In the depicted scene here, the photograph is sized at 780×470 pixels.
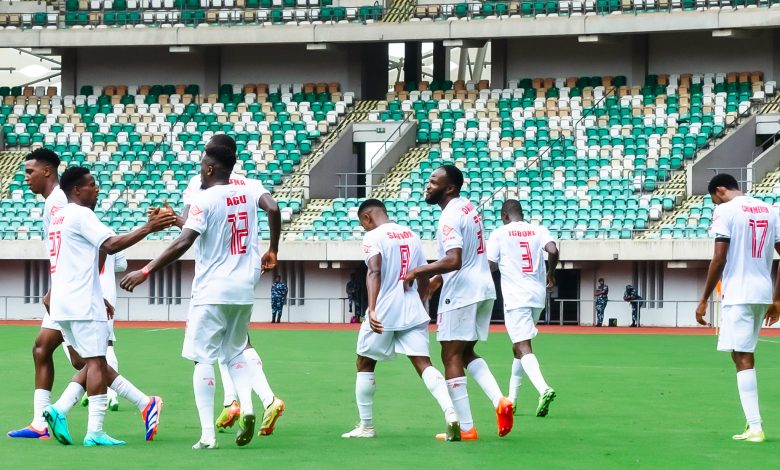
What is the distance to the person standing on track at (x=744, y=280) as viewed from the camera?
12.2 metres

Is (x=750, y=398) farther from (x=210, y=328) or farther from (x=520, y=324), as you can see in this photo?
(x=210, y=328)

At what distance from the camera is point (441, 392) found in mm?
12094

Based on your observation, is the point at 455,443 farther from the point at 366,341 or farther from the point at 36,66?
the point at 36,66

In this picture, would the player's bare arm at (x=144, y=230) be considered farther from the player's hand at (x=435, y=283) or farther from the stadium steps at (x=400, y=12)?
the stadium steps at (x=400, y=12)

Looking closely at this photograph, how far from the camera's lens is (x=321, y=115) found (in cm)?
4825

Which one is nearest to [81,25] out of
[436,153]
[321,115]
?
[321,115]

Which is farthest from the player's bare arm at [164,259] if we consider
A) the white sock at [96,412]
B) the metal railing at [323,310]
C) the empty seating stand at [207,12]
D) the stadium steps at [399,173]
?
the empty seating stand at [207,12]

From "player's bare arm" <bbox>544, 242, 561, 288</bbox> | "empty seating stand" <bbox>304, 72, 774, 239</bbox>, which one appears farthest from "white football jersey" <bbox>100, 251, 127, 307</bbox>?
"empty seating stand" <bbox>304, 72, 774, 239</bbox>

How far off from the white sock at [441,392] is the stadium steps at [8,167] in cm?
3598

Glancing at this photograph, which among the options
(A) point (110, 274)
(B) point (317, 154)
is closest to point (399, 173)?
(B) point (317, 154)

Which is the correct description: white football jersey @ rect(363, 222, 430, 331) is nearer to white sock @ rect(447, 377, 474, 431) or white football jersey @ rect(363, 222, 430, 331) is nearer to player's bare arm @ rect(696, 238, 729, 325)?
white sock @ rect(447, 377, 474, 431)

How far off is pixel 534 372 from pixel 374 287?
326cm

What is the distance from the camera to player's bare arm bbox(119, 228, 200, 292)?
10961 mm

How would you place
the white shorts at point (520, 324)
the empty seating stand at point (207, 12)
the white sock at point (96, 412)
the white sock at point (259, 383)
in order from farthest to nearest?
the empty seating stand at point (207, 12) → the white shorts at point (520, 324) → the white sock at point (259, 383) → the white sock at point (96, 412)
